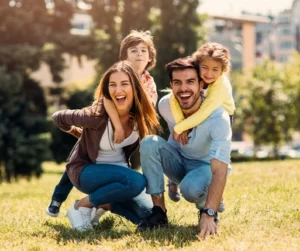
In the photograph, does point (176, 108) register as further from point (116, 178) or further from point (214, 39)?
point (214, 39)

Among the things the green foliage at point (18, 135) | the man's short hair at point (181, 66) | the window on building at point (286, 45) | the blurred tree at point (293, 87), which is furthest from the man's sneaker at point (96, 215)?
the window on building at point (286, 45)

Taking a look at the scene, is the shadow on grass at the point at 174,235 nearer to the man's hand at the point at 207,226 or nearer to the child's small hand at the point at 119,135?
the man's hand at the point at 207,226

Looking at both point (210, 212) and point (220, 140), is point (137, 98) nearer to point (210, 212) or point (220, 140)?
point (220, 140)

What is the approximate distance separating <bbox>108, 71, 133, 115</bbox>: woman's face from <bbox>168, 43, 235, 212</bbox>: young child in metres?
0.33

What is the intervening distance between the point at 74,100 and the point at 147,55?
1701cm

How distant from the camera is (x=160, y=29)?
2470cm

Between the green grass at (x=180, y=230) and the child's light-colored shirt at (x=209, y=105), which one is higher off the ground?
the child's light-colored shirt at (x=209, y=105)

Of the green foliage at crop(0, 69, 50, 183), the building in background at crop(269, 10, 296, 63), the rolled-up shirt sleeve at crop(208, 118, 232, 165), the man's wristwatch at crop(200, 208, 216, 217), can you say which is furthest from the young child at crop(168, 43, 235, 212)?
the building in background at crop(269, 10, 296, 63)

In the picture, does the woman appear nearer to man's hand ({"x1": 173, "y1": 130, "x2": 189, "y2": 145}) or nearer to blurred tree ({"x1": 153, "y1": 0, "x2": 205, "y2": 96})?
man's hand ({"x1": 173, "y1": 130, "x2": 189, "y2": 145})

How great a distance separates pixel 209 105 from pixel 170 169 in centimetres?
66

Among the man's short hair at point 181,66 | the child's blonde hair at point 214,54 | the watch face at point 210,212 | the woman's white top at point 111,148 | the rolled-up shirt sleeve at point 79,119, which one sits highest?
the child's blonde hair at point 214,54

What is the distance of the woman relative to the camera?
4.61m

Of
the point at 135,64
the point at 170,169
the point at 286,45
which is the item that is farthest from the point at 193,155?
the point at 286,45

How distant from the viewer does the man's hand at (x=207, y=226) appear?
4202mm
